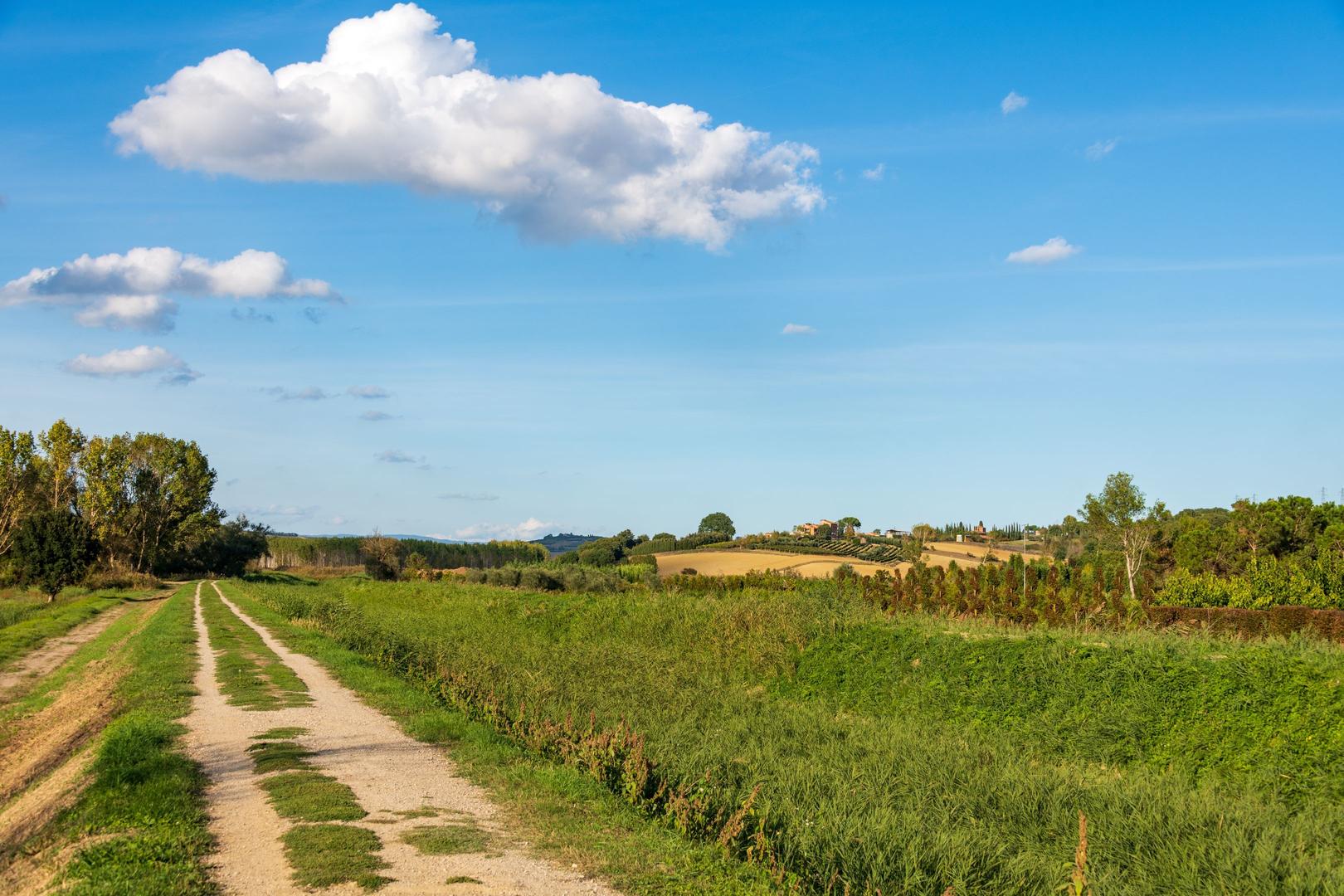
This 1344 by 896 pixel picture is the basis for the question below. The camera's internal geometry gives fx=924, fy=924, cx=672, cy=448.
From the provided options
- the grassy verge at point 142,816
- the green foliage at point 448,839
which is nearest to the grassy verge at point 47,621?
the grassy verge at point 142,816

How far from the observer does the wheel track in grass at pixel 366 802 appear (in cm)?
636

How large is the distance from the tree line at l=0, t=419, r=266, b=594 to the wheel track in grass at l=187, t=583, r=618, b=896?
151 ft

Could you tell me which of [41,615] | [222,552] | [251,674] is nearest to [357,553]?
[222,552]

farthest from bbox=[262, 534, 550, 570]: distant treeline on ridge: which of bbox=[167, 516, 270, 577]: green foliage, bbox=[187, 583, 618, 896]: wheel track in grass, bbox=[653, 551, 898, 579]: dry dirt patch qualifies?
bbox=[187, 583, 618, 896]: wheel track in grass

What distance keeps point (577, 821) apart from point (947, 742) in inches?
257

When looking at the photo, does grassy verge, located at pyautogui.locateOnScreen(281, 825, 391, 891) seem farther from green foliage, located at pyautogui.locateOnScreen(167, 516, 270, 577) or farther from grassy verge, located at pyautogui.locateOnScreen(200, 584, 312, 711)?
green foliage, located at pyautogui.locateOnScreen(167, 516, 270, 577)

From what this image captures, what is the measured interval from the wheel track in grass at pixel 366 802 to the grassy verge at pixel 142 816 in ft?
0.66

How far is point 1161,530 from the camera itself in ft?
162

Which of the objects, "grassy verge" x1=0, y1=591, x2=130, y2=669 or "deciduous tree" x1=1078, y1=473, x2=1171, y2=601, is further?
"deciduous tree" x1=1078, y1=473, x2=1171, y2=601

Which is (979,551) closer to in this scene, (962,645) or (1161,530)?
(1161,530)

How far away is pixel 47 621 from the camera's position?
3309cm

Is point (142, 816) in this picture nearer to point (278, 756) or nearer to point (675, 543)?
point (278, 756)

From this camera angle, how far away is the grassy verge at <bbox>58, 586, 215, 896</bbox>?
6.29 meters

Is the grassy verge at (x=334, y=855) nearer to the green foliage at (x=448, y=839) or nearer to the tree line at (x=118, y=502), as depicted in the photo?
the green foliage at (x=448, y=839)
